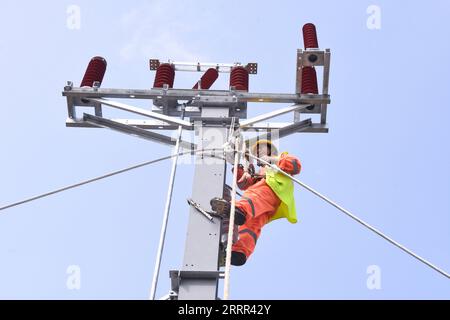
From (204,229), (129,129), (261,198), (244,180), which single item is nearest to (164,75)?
(129,129)

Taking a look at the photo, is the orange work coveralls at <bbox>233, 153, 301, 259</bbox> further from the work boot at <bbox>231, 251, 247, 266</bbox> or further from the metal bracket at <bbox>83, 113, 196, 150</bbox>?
the metal bracket at <bbox>83, 113, 196, 150</bbox>

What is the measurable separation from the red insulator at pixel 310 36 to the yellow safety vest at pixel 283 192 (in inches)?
56.3

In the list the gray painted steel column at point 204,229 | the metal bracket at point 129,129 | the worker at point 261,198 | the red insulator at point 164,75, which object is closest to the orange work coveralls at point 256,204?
the worker at point 261,198

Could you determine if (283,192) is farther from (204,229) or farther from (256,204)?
(204,229)

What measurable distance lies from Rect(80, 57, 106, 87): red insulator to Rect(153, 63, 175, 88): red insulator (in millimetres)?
590

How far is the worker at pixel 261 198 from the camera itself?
610 centimetres

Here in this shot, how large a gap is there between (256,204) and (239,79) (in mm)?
1653

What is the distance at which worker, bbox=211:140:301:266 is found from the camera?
20.0ft

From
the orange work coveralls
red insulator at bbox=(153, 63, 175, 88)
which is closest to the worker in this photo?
the orange work coveralls

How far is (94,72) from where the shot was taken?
7.47m
